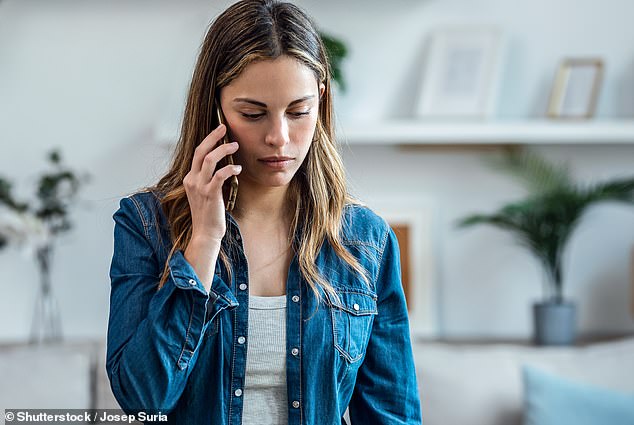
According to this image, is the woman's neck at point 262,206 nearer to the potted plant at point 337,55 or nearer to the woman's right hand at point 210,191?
the woman's right hand at point 210,191

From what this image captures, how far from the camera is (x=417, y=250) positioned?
3.21 meters

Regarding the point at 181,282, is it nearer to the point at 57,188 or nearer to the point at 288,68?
the point at 288,68

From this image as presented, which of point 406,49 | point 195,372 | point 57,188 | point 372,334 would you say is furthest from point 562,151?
point 195,372

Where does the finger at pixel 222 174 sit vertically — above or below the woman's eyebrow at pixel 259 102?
below

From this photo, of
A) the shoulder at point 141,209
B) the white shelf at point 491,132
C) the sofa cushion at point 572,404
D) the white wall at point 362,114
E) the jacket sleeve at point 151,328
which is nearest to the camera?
the jacket sleeve at point 151,328

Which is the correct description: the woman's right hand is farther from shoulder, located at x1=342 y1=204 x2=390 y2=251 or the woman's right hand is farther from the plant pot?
the plant pot

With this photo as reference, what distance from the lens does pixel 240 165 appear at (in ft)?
4.41

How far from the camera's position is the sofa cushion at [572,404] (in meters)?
2.22

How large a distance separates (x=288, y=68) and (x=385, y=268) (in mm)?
387

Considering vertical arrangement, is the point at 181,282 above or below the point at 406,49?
below

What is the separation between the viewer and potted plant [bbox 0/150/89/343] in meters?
2.94

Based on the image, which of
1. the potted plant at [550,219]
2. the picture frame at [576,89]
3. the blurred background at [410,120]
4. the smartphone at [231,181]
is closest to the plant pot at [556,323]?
the potted plant at [550,219]

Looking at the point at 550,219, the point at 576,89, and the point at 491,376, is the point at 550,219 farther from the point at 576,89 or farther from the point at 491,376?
the point at 491,376

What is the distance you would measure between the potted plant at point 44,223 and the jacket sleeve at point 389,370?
1.76 m
